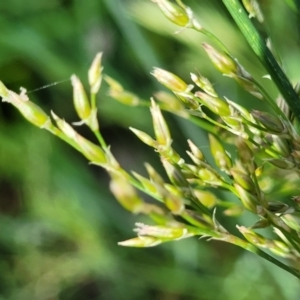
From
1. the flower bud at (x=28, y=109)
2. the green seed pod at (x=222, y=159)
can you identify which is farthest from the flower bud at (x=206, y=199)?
the flower bud at (x=28, y=109)

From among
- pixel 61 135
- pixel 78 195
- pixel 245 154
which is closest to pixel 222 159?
pixel 245 154

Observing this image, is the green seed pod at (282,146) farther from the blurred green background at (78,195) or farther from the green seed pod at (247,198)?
the blurred green background at (78,195)

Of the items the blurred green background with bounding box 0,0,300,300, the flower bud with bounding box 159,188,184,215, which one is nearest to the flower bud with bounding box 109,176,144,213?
the flower bud with bounding box 159,188,184,215

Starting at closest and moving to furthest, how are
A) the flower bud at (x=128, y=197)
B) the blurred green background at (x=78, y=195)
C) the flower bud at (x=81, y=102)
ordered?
the flower bud at (x=128, y=197) → the flower bud at (x=81, y=102) → the blurred green background at (x=78, y=195)

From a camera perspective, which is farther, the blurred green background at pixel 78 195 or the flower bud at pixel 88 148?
the blurred green background at pixel 78 195

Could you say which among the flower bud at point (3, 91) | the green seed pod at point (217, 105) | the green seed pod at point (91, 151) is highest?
the flower bud at point (3, 91)

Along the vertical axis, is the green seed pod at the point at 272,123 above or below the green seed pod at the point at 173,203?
below
